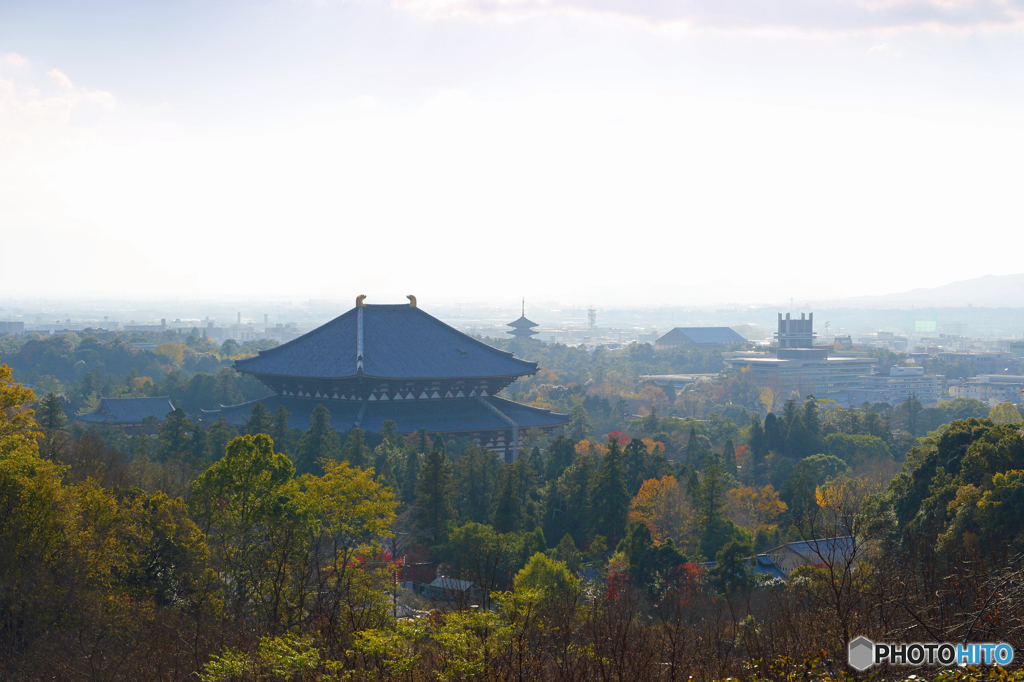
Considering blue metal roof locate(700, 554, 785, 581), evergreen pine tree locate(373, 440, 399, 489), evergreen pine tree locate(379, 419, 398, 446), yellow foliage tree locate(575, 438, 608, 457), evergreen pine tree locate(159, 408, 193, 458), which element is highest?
evergreen pine tree locate(159, 408, 193, 458)

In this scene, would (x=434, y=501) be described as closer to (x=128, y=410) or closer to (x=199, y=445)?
(x=199, y=445)

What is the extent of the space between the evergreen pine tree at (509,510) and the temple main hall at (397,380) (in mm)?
18618

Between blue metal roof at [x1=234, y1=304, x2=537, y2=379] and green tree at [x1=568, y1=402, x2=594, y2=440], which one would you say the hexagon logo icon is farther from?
green tree at [x1=568, y1=402, x2=594, y2=440]

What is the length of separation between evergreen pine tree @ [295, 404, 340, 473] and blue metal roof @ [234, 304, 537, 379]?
12.3 m

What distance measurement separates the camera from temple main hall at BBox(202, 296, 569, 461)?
51.3 meters

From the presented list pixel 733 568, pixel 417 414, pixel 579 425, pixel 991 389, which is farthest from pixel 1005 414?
pixel 733 568

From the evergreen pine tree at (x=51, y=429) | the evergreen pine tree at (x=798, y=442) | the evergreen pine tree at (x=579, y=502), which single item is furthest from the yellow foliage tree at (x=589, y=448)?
the evergreen pine tree at (x=51, y=429)

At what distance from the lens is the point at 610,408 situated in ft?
242

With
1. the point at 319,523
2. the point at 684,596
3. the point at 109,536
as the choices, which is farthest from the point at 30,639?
the point at 684,596

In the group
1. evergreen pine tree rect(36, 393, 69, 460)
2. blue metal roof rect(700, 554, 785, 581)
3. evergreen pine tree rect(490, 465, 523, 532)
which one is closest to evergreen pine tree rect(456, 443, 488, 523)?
evergreen pine tree rect(490, 465, 523, 532)

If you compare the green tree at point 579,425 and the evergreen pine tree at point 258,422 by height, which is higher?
the evergreen pine tree at point 258,422

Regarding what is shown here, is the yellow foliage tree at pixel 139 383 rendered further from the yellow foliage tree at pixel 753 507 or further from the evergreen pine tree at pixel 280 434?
the yellow foliage tree at pixel 753 507

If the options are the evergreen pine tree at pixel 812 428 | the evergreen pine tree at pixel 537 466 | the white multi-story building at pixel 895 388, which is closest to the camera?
the evergreen pine tree at pixel 537 466

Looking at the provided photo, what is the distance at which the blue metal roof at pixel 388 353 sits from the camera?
172 feet
